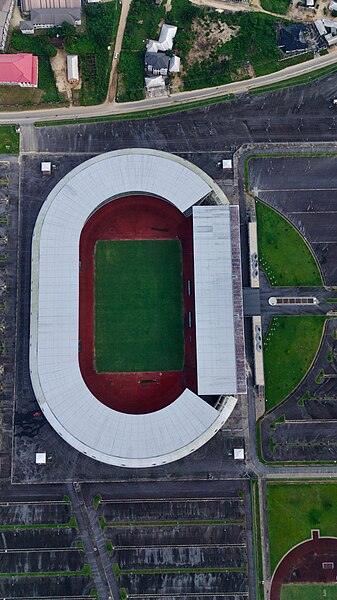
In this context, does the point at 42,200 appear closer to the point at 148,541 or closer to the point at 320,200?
the point at 320,200

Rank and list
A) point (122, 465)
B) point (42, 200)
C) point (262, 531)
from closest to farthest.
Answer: point (122, 465)
point (262, 531)
point (42, 200)

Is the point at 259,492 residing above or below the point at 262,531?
above

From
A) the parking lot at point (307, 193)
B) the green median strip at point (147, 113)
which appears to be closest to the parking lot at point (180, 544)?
the parking lot at point (307, 193)

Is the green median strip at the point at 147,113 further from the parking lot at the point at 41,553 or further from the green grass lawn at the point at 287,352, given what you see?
the parking lot at the point at 41,553

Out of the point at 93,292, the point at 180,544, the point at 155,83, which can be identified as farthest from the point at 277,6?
the point at 180,544

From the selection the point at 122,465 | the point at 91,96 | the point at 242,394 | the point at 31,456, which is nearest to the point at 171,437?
the point at 122,465

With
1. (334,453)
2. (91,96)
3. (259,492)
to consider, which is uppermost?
(91,96)

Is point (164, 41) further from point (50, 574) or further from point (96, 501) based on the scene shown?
point (50, 574)
